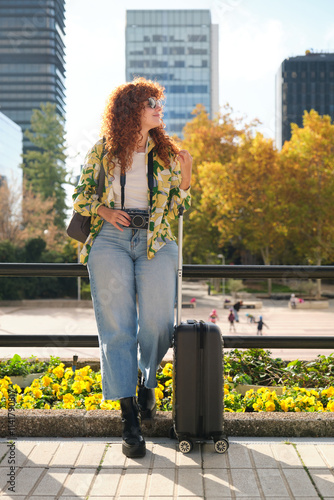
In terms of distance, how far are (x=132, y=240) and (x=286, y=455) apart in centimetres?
124

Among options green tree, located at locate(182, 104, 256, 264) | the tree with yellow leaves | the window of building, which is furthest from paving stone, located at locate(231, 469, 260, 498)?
the window of building

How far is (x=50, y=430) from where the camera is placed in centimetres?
293

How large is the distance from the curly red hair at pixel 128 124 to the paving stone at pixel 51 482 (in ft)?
4.69

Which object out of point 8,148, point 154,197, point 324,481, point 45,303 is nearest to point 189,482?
point 324,481

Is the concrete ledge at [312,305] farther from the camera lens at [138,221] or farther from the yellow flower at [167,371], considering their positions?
the camera lens at [138,221]

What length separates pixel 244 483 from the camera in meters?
2.35

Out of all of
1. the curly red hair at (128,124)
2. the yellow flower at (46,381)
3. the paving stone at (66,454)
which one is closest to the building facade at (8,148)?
the yellow flower at (46,381)

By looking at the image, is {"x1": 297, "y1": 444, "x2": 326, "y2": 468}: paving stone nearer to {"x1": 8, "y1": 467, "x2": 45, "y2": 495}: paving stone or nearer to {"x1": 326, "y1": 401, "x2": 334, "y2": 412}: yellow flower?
{"x1": 326, "y1": 401, "x2": 334, "y2": 412}: yellow flower

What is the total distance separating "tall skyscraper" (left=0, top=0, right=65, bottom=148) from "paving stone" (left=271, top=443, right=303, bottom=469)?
82675mm

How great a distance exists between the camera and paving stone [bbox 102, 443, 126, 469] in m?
2.55

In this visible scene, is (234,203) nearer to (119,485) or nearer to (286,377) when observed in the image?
(286,377)

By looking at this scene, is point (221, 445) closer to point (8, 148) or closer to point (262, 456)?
point (262, 456)

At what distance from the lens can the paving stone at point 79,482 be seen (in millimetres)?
2264

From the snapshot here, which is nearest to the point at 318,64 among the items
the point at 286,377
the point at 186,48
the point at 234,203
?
the point at 186,48
